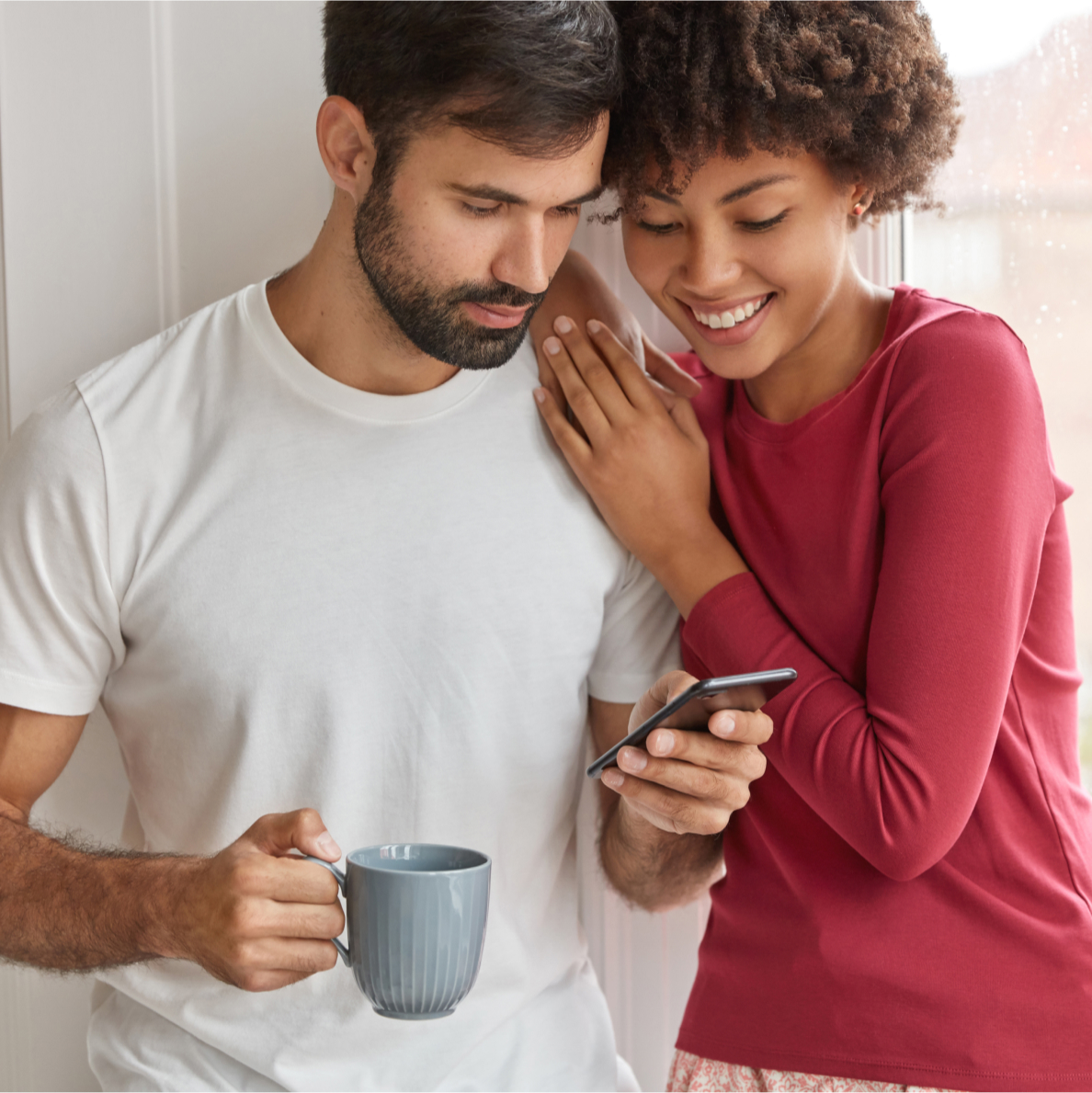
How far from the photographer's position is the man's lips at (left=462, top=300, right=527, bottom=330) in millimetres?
1222

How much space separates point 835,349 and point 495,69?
1.58ft

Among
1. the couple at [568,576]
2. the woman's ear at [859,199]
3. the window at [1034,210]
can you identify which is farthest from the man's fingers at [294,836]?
the window at [1034,210]

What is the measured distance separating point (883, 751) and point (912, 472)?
280 mm

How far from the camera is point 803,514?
1.23m

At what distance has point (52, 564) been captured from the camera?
1.17 m

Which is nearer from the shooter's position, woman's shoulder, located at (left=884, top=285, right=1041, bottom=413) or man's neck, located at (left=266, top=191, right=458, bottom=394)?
woman's shoulder, located at (left=884, top=285, right=1041, bottom=413)

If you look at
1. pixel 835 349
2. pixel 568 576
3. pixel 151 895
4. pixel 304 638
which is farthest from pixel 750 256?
pixel 151 895

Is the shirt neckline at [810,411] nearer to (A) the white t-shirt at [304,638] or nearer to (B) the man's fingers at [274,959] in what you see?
(A) the white t-shirt at [304,638]

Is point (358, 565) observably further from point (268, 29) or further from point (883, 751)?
point (268, 29)

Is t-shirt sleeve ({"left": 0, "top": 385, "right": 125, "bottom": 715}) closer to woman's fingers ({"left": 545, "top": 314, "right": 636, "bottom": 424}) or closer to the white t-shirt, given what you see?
the white t-shirt

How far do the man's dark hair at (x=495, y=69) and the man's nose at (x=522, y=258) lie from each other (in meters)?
0.08

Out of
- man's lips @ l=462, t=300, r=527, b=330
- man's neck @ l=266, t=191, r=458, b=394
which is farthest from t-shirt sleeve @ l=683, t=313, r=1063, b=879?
man's neck @ l=266, t=191, r=458, b=394

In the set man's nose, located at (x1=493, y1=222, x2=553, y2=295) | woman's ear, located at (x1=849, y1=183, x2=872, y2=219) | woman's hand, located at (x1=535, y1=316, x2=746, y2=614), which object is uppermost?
woman's ear, located at (x1=849, y1=183, x2=872, y2=219)

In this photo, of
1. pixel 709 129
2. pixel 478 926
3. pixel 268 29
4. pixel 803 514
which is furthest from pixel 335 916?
pixel 268 29
